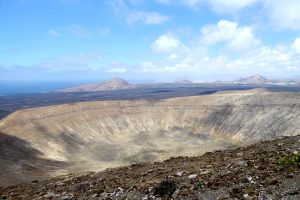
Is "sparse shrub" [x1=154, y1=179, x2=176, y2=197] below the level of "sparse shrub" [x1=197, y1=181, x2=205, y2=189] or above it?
below

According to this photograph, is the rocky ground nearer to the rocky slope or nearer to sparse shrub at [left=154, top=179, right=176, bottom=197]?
sparse shrub at [left=154, top=179, right=176, bottom=197]

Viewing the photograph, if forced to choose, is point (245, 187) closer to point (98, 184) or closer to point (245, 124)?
point (98, 184)

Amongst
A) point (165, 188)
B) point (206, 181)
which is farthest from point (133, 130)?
point (206, 181)

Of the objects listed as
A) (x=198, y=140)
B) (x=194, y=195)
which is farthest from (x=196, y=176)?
(x=198, y=140)

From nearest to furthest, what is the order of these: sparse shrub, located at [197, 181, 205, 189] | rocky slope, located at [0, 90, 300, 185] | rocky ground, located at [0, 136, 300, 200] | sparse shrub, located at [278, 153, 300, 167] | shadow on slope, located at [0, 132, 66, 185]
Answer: rocky ground, located at [0, 136, 300, 200] < sparse shrub, located at [278, 153, 300, 167] < sparse shrub, located at [197, 181, 205, 189] < shadow on slope, located at [0, 132, 66, 185] < rocky slope, located at [0, 90, 300, 185]

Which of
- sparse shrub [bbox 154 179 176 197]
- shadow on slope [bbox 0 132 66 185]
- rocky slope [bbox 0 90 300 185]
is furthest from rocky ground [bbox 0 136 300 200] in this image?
rocky slope [bbox 0 90 300 185]

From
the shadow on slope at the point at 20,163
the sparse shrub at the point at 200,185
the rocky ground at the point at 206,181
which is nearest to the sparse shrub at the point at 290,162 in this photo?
the rocky ground at the point at 206,181

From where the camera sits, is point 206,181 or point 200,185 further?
point 206,181

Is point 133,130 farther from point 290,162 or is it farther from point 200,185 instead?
point 290,162

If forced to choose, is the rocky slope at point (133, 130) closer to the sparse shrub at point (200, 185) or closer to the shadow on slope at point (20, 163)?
the shadow on slope at point (20, 163)
